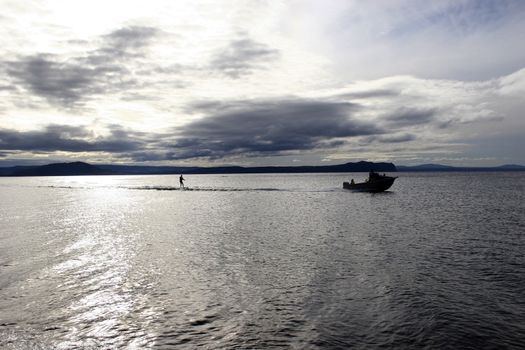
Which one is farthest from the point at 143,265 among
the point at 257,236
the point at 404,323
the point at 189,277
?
the point at 404,323

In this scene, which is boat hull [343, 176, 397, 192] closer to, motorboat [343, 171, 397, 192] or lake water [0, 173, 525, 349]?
motorboat [343, 171, 397, 192]

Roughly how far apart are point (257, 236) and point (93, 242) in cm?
1653

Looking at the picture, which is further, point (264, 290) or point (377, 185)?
point (377, 185)

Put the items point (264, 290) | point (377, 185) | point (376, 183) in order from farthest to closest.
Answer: point (377, 185), point (376, 183), point (264, 290)

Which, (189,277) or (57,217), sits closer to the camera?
(189,277)

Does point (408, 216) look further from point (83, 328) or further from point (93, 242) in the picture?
point (83, 328)

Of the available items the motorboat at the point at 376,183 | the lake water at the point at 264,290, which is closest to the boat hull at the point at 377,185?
the motorboat at the point at 376,183

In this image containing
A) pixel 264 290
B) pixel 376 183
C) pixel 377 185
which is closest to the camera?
pixel 264 290

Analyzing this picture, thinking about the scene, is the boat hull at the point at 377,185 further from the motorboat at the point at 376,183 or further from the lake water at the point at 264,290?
the lake water at the point at 264,290

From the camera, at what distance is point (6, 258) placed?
29016 mm

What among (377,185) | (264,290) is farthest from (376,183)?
(264,290)

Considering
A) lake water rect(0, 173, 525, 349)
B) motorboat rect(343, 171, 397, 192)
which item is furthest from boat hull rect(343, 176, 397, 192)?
lake water rect(0, 173, 525, 349)

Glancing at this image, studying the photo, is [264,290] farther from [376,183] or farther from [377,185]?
[377,185]

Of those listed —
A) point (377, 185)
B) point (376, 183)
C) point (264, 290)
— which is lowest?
point (264, 290)
